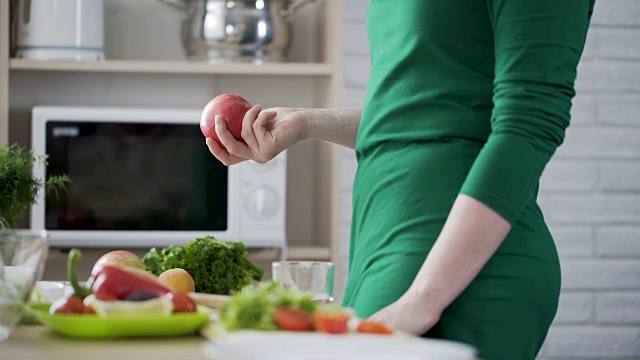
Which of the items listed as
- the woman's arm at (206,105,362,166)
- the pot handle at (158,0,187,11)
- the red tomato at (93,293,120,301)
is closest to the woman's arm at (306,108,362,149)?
the woman's arm at (206,105,362,166)

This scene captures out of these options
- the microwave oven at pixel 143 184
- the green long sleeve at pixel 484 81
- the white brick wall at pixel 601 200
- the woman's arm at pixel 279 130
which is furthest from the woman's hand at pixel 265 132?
the white brick wall at pixel 601 200

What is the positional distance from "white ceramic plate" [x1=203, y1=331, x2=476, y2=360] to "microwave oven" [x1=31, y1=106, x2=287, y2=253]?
1.75 m

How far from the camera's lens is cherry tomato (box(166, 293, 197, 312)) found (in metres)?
0.90

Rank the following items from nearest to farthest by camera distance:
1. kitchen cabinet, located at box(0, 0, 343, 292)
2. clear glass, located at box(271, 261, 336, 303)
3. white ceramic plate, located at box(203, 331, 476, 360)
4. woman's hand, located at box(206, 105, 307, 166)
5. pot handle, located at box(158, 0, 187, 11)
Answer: white ceramic plate, located at box(203, 331, 476, 360) < clear glass, located at box(271, 261, 336, 303) < woman's hand, located at box(206, 105, 307, 166) < pot handle, located at box(158, 0, 187, 11) < kitchen cabinet, located at box(0, 0, 343, 292)

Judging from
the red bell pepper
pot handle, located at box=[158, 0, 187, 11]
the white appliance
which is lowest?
the red bell pepper

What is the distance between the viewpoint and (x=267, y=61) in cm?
262

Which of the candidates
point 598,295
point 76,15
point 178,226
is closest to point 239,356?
point 178,226

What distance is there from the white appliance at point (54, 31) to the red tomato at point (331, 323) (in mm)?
1877

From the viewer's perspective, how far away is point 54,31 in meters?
2.54

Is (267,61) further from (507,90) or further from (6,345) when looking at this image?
(6,345)

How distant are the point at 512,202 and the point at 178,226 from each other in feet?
5.25

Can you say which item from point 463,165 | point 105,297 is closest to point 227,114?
point 463,165

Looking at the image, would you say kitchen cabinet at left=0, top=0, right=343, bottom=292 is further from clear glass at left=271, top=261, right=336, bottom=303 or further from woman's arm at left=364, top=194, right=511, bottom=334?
woman's arm at left=364, top=194, right=511, bottom=334

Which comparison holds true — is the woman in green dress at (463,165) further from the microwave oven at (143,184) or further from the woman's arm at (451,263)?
the microwave oven at (143,184)
